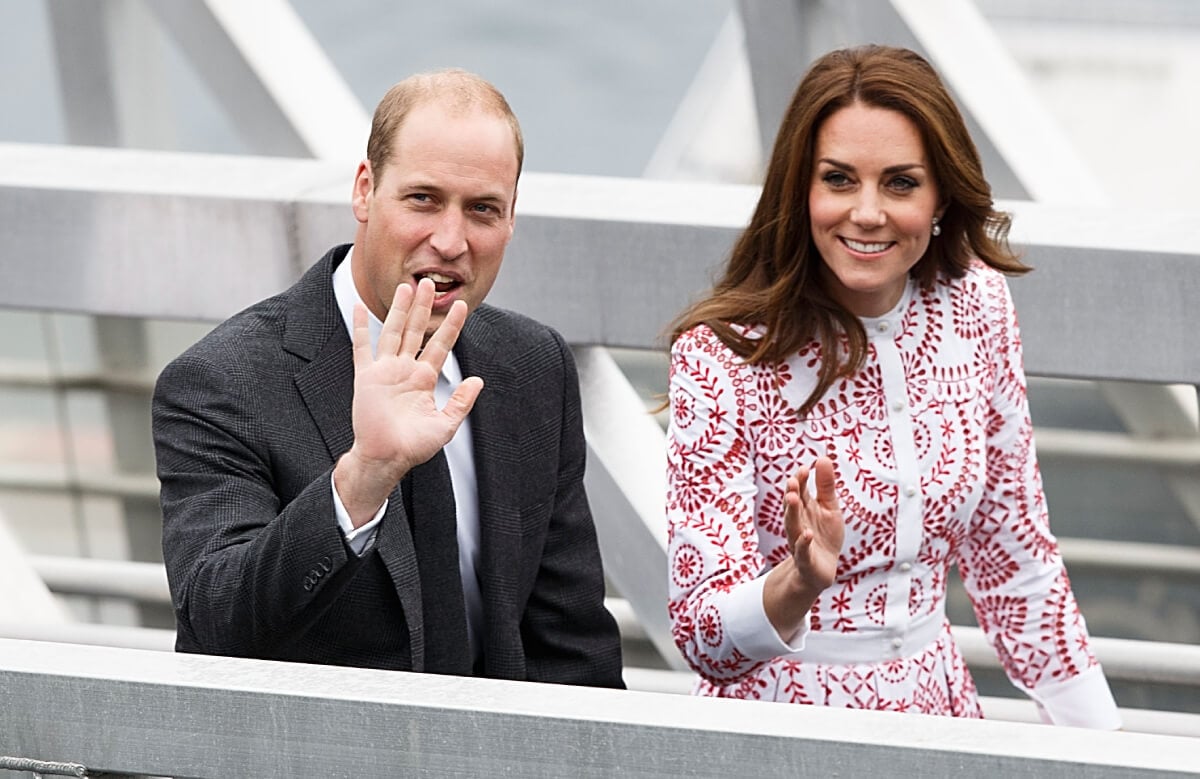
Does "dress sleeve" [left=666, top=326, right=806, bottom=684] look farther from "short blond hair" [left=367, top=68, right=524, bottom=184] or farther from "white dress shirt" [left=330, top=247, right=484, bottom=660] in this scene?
"short blond hair" [left=367, top=68, right=524, bottom=184]

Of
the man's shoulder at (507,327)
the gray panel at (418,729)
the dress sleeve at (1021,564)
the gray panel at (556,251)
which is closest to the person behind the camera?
the gray panel at (418,729)

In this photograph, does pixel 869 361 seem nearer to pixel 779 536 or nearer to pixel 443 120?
pixel 779 536

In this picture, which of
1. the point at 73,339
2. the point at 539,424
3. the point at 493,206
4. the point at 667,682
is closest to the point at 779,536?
the point at 539,424

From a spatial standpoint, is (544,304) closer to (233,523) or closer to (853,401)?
(853,401)

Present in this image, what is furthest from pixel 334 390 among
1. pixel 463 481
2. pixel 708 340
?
pixel 708 340

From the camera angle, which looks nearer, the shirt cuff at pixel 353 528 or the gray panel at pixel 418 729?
the gray panel at pixel 418 729

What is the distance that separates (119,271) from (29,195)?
0.17 metres

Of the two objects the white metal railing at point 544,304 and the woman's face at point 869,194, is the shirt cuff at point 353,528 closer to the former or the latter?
the white metal railing at point 544,304

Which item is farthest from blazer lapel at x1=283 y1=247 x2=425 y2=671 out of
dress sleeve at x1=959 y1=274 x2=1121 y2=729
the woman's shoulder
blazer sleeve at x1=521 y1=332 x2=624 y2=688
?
dress sleeve at x1=959 y1=274 x2=1121 y2=729

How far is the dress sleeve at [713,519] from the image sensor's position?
1.85 metres

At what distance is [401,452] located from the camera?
1.52m

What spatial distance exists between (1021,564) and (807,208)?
0.50m

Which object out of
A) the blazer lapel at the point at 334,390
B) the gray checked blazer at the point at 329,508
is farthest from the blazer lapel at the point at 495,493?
the blazer lapel at the point at 334,390

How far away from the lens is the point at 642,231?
2391 mm
